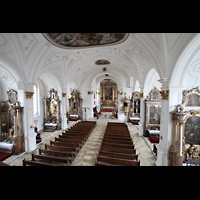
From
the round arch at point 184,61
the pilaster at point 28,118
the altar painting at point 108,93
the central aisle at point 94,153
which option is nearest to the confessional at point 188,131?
the round arch at point 184,61

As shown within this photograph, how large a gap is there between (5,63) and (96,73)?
1187 centimetres

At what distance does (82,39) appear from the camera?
8023mm

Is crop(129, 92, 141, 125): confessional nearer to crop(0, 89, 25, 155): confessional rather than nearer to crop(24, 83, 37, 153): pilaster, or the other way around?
crop(24, 83, 37, 153): pilaster

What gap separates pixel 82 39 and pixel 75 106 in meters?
11.0

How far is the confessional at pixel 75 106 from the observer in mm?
16844

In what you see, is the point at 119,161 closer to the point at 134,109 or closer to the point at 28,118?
the point at 28,118

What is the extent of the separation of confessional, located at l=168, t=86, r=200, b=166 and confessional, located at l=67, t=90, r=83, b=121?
13593 millimetres

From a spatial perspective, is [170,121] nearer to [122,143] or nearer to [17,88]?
[122,143]

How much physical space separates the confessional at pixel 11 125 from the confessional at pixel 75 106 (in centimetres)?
913

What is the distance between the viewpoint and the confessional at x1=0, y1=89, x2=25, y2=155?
7.34m

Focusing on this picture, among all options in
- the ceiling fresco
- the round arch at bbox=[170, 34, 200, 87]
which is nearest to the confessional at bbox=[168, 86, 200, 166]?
the round arch at bbox=[170, 34, 200, 87]

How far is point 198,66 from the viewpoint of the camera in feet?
16.7

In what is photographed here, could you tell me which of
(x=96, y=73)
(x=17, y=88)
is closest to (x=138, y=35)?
(x=17, y=88)

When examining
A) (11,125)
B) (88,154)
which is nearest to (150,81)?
(88,154)
